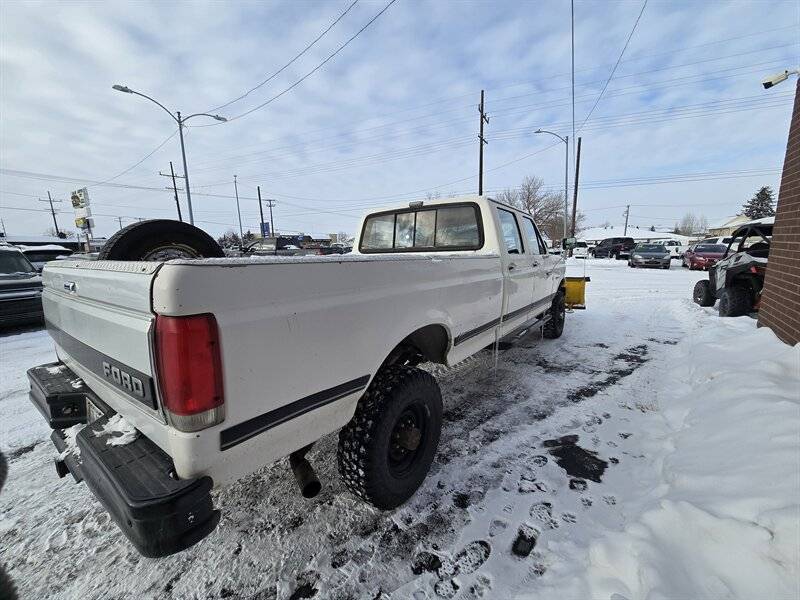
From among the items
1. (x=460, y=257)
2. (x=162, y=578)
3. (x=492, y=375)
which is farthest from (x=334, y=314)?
(x=492, y=375)

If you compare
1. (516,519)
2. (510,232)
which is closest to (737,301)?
(510,232)

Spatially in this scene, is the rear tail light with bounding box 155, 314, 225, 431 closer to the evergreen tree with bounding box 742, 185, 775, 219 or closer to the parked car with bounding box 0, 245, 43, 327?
the parked car with bounding box 0, 245, 43, 327

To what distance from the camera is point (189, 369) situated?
1.35 metres

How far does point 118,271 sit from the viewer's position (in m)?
1.61

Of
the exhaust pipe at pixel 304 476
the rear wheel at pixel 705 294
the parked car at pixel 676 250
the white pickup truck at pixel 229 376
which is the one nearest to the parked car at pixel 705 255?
the parked car at pixel 676 250

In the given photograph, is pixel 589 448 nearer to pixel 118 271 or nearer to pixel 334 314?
pixel 334 314

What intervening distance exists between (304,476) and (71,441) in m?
1.32

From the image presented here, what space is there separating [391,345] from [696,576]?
1758 millimetres

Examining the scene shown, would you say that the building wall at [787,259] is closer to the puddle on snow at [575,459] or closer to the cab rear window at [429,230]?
the puddle on snow at [575,459]

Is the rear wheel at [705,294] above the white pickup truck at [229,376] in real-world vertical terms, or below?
below

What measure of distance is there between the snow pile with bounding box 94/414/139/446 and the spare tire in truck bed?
1.06 meters

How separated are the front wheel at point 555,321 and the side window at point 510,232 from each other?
2211 mm

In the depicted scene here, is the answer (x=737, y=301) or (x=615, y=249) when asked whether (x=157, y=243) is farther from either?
(x=615, y=249)

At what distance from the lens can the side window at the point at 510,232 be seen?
4.11 metres
